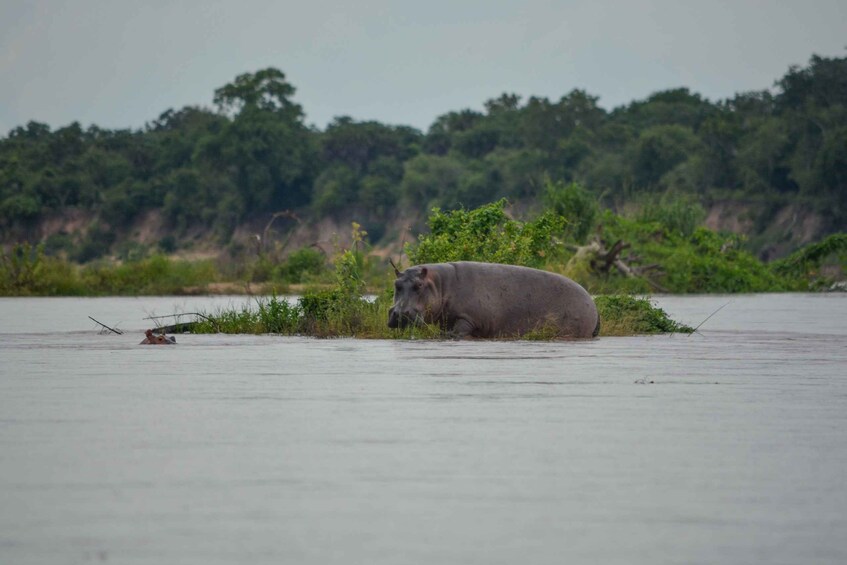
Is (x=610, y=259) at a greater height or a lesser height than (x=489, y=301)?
greater

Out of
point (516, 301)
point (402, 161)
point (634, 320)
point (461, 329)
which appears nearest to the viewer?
point (461, 329)

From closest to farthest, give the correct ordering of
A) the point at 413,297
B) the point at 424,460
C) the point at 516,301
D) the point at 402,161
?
the point at 424,460
the point at 413,297
the point at 516,301
the point at 402,161

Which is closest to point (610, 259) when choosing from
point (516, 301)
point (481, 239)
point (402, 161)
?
point (481, 239)

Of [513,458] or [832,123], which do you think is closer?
[513,458]

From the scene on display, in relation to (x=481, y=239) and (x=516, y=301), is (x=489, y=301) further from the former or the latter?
(x=481, y=239)

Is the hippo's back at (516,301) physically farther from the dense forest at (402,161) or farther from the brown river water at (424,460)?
the dense forest at (402,161)

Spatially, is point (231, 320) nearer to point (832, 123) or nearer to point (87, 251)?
point (832, 123)

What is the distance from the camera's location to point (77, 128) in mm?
75188

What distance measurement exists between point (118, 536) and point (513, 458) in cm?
221

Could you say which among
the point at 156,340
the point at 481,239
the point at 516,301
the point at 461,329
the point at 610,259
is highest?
the point at 481,239

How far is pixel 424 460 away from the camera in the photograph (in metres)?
6.65

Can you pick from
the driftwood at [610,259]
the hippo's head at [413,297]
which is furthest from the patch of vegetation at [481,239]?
the driftwood at [610,259]

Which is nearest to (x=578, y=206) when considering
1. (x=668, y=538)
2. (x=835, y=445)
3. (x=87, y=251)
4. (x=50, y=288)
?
(x=50, y=288)

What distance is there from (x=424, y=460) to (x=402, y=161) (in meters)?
65.0
